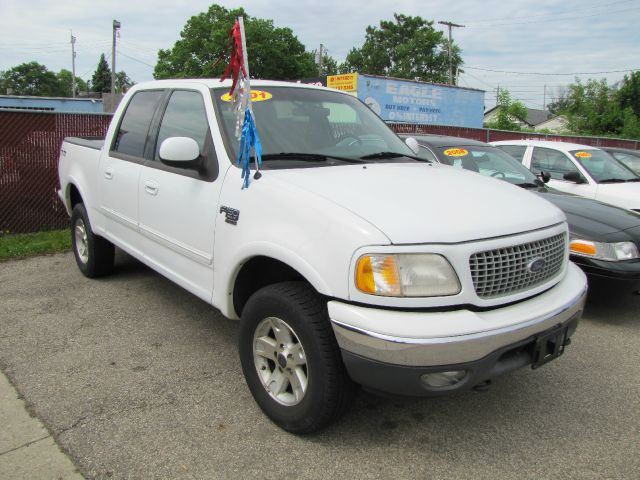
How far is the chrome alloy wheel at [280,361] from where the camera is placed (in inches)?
106

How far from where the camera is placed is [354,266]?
91.8 inches

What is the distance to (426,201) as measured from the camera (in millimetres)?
2684

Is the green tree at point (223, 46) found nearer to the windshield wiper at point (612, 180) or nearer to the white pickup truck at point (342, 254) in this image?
the windshield wiper at point (612, 180)

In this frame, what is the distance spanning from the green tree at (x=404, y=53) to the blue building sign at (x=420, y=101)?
101 ft

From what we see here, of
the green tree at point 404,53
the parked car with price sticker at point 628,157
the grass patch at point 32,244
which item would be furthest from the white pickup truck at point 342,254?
the green tree at point 404,53

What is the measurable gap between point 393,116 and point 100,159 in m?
22.6

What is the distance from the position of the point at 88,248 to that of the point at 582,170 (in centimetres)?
630

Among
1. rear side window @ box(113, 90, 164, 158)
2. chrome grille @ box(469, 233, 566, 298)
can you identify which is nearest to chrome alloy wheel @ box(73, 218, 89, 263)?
rear side window @ box(113, 90, 164, 158)

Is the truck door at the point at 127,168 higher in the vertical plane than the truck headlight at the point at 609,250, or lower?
higher

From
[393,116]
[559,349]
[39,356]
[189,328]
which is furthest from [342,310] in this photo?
[393,116]

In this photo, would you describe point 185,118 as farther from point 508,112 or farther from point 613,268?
point 508,112

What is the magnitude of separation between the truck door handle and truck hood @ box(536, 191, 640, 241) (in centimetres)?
343

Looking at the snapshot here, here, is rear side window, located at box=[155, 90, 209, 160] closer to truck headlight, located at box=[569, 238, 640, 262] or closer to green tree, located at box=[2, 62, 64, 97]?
truck headlight, located at box=[569, 238, 640, 262]

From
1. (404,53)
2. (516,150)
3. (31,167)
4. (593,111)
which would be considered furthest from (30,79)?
(516,150)
